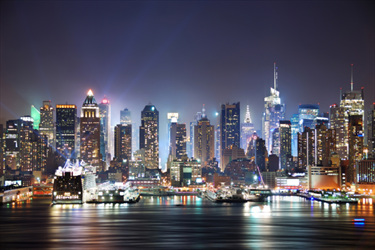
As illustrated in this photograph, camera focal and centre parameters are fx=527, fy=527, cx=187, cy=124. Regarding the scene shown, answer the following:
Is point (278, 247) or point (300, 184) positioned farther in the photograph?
point (300, 184)

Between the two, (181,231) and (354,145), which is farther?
(354,145)

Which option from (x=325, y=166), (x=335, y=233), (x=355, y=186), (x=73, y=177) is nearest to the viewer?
(x=335, y=233)

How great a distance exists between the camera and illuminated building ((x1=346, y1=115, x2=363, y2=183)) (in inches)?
6737

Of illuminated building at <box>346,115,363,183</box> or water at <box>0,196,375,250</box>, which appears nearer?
water at <box>0,196,375,250</box>

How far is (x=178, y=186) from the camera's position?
624 ft

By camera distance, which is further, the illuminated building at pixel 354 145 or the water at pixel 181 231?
the illuminated building at pixel 354 145

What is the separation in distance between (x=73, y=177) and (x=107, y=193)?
14862mm

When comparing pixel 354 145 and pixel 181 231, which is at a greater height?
pixel 354 145

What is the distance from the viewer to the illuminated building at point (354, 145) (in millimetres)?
171125

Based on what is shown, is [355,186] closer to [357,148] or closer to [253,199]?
[357,148]

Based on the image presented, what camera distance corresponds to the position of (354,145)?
571 feet

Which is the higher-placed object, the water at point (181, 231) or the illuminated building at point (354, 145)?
the illuminated building at point (354, 145)

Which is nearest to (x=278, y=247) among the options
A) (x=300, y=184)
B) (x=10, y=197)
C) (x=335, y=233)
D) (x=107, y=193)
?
(x=335, y=233)

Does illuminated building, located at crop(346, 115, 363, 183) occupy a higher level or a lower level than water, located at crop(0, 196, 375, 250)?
higher
